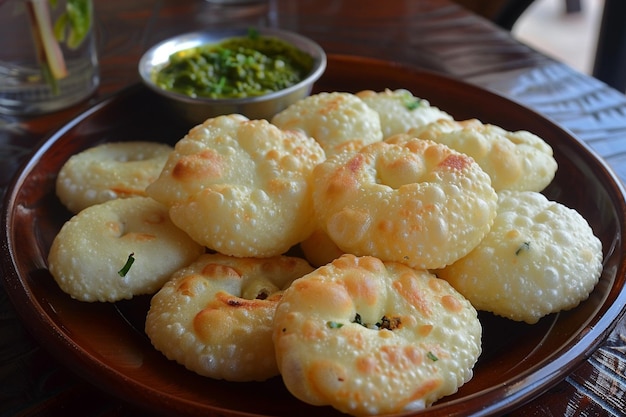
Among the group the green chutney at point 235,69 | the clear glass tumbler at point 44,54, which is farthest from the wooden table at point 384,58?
the green chutney at point 235,69

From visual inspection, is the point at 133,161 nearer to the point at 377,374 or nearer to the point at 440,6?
the point at 377,374

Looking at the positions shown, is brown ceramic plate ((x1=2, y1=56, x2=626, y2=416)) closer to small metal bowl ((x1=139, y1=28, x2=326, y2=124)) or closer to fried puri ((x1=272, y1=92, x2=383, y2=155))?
small metal bowl ((x1=139, y1=28, x2=326, y2=124))

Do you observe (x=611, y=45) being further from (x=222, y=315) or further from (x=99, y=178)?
(x=222, y=315)

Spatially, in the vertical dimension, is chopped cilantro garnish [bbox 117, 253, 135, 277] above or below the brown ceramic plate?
above

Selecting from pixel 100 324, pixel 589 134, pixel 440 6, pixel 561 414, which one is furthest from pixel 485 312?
pixel 440 6

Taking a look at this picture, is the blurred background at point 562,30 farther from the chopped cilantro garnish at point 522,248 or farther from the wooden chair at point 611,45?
the chopped cilantro garnish at point 522,248

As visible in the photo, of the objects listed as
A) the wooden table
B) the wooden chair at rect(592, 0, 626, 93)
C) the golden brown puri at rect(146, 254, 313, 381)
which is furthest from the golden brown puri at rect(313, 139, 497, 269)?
the wooden chair at rect(592, 0, 626, 93)
